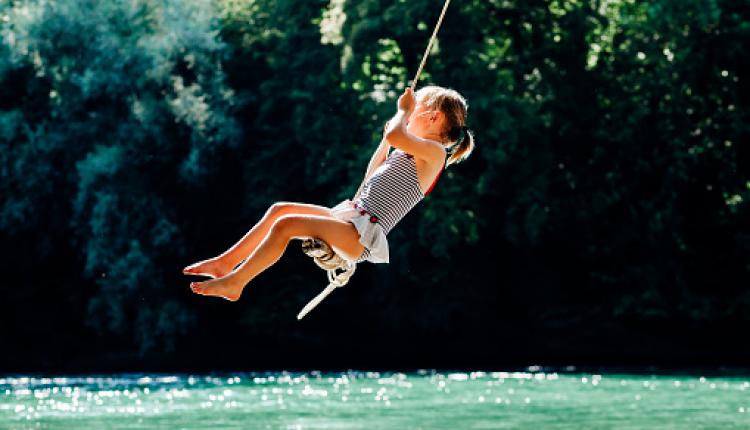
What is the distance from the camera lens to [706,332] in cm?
2589

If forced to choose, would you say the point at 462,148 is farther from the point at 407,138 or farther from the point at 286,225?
the point at 286,225

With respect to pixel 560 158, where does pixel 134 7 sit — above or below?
above

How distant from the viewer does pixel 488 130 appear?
23.9 metres

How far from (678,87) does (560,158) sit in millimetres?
2627

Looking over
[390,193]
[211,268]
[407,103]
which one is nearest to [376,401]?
[211,268]

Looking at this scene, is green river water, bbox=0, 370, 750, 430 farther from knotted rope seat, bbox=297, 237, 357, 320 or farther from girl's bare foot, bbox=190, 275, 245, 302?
girl's bare foot, bbox=190, 275, 245, 302

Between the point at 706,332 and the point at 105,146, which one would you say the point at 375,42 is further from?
the point at 706,332

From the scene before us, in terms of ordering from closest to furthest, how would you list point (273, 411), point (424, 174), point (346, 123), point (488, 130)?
point (424, 174)
point (273, 411)
point (488, 130)
point (346, 123)

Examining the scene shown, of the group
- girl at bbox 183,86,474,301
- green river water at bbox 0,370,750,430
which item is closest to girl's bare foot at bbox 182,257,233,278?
girl at bbox 183,86,474,301

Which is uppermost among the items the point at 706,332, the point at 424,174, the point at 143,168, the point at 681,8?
the point at 424,174

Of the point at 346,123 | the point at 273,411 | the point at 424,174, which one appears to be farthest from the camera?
the point at 346,123

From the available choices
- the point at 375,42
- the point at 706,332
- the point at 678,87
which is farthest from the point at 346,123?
the point at 706,332

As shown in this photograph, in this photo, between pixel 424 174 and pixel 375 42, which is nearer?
pixel 424 174

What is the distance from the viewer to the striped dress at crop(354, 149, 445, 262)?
6688 millimetres
